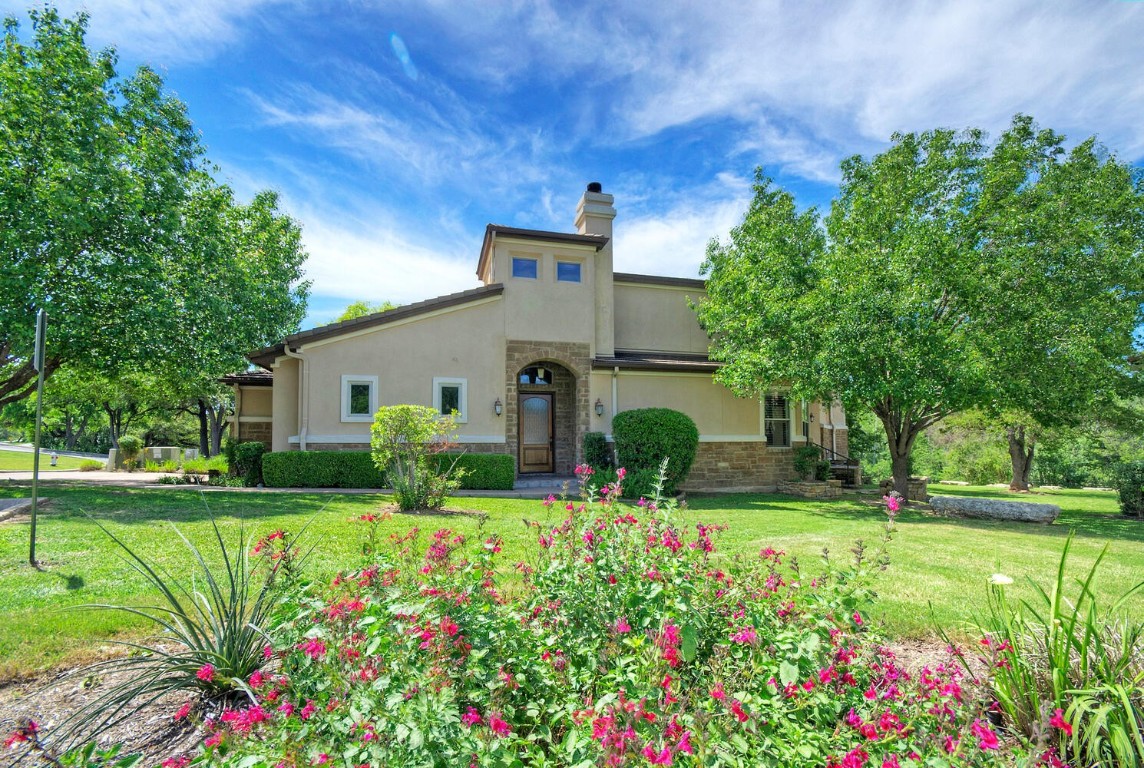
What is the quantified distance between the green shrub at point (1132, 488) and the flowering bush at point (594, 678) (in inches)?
609

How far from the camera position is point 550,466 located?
15.7 meters

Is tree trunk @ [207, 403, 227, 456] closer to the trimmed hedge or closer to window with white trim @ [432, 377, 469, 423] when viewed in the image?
the trimmed hedge

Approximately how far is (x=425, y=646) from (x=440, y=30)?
979 centimetres

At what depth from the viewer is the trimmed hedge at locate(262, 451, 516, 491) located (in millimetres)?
12039

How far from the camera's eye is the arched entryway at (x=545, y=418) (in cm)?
1558

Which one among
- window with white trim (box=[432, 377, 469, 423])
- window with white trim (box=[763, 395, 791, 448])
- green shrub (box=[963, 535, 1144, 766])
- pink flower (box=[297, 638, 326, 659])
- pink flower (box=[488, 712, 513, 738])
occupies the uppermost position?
window with white trim (box=[432, 377, 469, 423])

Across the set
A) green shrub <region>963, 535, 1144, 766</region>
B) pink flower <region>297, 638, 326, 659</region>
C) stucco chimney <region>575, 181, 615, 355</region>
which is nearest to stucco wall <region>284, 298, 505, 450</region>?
stucco chimney <region>575, 181, 615, 355</region>

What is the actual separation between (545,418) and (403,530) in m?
8.93

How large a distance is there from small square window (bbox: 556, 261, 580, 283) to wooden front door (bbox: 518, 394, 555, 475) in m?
3.42

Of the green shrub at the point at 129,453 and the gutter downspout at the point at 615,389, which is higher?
the gutter downspout at the point at 615,389

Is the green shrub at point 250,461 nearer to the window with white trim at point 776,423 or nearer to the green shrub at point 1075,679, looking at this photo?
the window with white trim at point 776,423

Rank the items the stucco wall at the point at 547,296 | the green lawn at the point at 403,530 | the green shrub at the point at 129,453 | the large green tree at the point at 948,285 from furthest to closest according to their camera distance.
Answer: the green shrub at the point at 129,453 < the stucco wall at the point at 547,296 < the large green tree at the point at 948,285 < the green lawn at the point at 403,530

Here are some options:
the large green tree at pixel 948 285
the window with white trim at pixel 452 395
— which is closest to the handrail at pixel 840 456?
the large green tree at pixel 948 285

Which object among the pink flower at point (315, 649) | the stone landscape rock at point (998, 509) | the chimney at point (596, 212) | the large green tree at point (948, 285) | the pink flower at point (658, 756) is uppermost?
the chimney at point (596, 212)
